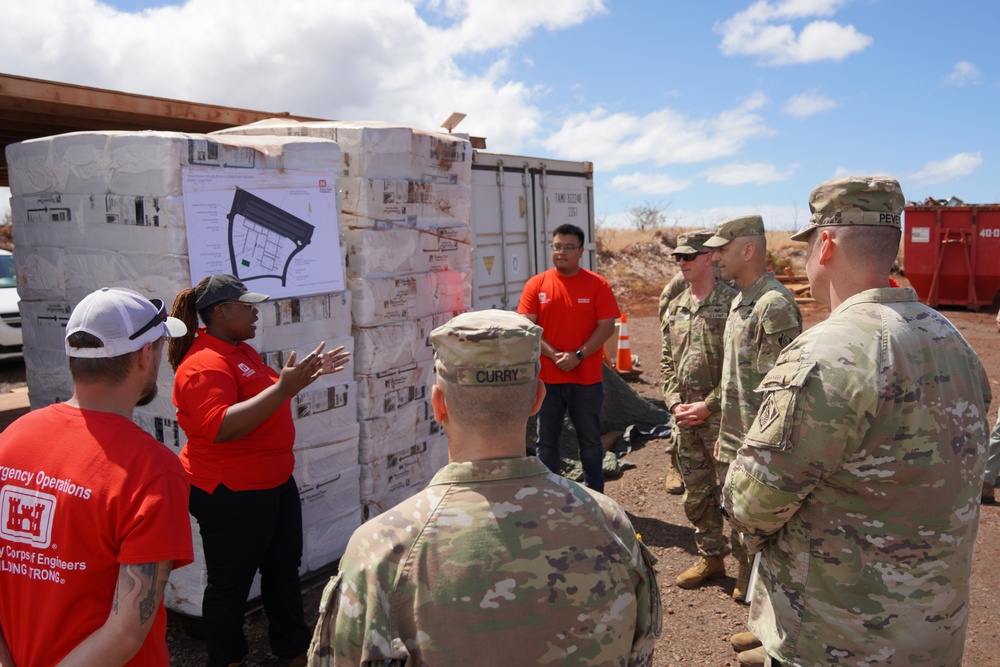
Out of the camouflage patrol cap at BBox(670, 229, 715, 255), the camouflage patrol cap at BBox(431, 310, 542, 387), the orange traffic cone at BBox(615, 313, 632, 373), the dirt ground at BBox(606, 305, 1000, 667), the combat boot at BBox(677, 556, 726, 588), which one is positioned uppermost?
the camouflage patrol cap at BBox(670, 229, 715, 255)

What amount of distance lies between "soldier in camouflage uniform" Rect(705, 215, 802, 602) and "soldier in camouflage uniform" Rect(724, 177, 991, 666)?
57.3 inches

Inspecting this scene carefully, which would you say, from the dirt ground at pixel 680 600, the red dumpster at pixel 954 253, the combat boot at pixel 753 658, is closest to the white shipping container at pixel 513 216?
the dirt ground at pixel 680 600

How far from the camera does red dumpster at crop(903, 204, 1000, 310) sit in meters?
15.5

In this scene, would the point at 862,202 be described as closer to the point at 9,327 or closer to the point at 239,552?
the point at 239,552

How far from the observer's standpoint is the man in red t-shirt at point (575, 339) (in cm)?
541

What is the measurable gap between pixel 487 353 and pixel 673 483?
5.18m

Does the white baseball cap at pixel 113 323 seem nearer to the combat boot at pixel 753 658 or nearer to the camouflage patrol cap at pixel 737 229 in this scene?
the camouflage patrol cap at pixel 737 229

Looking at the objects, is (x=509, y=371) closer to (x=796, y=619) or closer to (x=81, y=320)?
(x=81, y=320)

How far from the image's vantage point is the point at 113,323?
201cm

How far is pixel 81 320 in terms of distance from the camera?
1.99 meters

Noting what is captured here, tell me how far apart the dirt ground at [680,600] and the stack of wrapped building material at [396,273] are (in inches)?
41.9

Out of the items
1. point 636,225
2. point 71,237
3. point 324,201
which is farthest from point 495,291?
point 636,225

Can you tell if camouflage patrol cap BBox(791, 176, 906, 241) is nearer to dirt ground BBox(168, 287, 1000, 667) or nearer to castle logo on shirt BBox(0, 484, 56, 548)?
castle logo on shirt BBox(0, 484, 56, 548)

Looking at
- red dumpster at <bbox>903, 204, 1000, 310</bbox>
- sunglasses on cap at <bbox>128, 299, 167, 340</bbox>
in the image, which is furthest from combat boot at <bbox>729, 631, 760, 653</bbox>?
red dumpster at <bbox>903, 204, 1000, 310</bbox>
